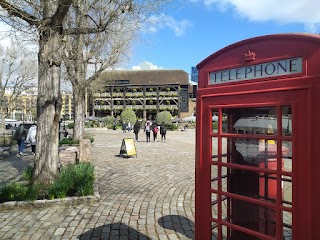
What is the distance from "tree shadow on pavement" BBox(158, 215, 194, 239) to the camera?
4969 mm

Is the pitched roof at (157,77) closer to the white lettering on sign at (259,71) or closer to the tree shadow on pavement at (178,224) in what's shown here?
the tree shadow on pavement at (178,224)

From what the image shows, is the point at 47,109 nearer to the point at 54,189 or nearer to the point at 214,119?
the point at 54,189

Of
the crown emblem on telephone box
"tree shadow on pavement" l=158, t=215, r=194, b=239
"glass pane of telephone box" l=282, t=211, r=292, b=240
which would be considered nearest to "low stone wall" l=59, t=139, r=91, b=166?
"tree shadow on pavement" l=158, t=215, r=194, b=239

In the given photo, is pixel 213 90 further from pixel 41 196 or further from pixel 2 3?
pixel 2 3

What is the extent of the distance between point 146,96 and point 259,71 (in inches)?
2988

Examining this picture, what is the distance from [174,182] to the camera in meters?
8.71

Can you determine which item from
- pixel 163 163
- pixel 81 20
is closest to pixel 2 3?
pixel 81 20

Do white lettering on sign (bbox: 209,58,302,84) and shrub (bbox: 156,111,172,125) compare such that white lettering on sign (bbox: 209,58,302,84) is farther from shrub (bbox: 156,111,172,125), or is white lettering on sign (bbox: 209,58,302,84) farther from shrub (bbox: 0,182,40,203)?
shrub (bbox: 156,111,172,125)

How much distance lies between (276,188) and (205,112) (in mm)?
877

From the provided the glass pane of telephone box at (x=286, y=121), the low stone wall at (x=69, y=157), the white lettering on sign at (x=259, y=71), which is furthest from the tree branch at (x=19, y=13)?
the glass pane of telephone box at (x=286, y=121)

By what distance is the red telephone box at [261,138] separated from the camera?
7.16 ft

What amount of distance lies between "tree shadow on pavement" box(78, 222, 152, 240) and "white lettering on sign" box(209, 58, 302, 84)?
9.71ft

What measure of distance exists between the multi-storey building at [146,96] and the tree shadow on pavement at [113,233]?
70857 mm

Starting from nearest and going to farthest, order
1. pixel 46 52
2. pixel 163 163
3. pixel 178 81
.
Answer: pixel 46 52, pixel 163 163, pixel 178 81
